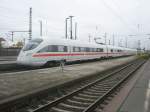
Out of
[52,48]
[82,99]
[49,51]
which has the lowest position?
[82,99]

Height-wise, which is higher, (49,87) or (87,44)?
(87,44)

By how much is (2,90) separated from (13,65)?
12730 millimetres

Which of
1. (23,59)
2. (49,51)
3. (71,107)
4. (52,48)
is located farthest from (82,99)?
(52,48)

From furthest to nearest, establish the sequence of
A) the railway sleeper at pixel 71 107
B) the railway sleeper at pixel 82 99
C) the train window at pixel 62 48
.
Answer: the train window at pixel 62 48 → the railway sleeper at pixel 82 99 → the railway sleeper at pixel 71 107

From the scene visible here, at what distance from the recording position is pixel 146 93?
426 inches

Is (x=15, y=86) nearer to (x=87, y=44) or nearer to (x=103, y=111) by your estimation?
(x=103, y=111)

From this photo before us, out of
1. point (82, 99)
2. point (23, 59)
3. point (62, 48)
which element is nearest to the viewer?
point (82, 99)

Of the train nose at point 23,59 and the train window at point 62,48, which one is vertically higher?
the train window at point 62,48

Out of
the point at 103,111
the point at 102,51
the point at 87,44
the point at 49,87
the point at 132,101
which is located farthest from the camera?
the point at 102,51

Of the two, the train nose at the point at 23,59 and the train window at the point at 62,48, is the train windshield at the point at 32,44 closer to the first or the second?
the train nose at the point at 23,59

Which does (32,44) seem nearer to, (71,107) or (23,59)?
(23,59)

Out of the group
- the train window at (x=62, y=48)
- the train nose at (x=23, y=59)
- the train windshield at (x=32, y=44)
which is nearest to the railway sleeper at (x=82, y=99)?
the train nose at (x=23, y=59)

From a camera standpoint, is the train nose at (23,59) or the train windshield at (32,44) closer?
the train nose at (23,59)


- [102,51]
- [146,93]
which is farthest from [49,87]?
[102,51]
